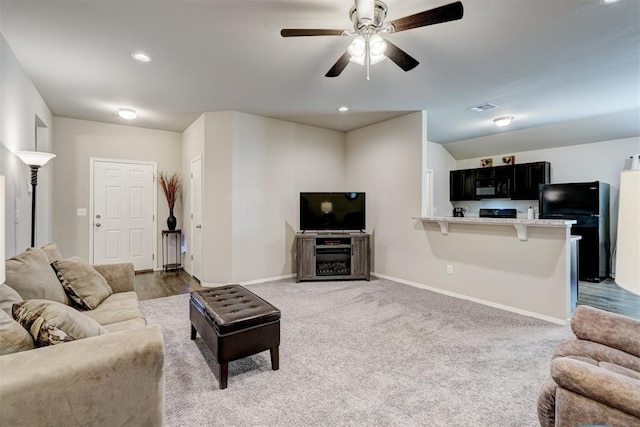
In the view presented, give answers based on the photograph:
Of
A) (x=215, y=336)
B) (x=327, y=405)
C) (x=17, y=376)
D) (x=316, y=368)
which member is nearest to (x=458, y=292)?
(x=316, y=368)

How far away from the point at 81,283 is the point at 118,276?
0.47 m

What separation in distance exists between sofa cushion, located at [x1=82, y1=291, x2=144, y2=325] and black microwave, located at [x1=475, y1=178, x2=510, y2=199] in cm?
670

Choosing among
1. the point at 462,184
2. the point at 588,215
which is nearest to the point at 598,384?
the point at 588,215

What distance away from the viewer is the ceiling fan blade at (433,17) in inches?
69.9

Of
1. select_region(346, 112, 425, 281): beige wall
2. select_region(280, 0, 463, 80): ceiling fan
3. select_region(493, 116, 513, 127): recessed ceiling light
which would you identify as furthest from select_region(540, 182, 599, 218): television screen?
select_region(280, 0, 463, 80): ceiling fan

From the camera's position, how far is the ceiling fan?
72.9 inches

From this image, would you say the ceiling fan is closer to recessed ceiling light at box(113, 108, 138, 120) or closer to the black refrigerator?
recessed ceiling light at box(113, 108, 138, 120)

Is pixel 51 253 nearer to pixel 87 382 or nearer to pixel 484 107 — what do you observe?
pixel 87 382

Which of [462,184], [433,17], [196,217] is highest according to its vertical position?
[433,17]

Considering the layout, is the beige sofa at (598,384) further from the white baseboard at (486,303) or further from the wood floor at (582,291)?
the wood floor at (582,291)

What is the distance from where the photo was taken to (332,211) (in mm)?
5188

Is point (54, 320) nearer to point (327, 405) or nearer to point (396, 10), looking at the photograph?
point (327, 405)

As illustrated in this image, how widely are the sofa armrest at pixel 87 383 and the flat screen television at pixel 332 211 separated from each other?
380cm

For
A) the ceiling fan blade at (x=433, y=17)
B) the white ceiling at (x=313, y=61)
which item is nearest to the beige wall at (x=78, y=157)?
the white ceiling at (x=313, y=61)
